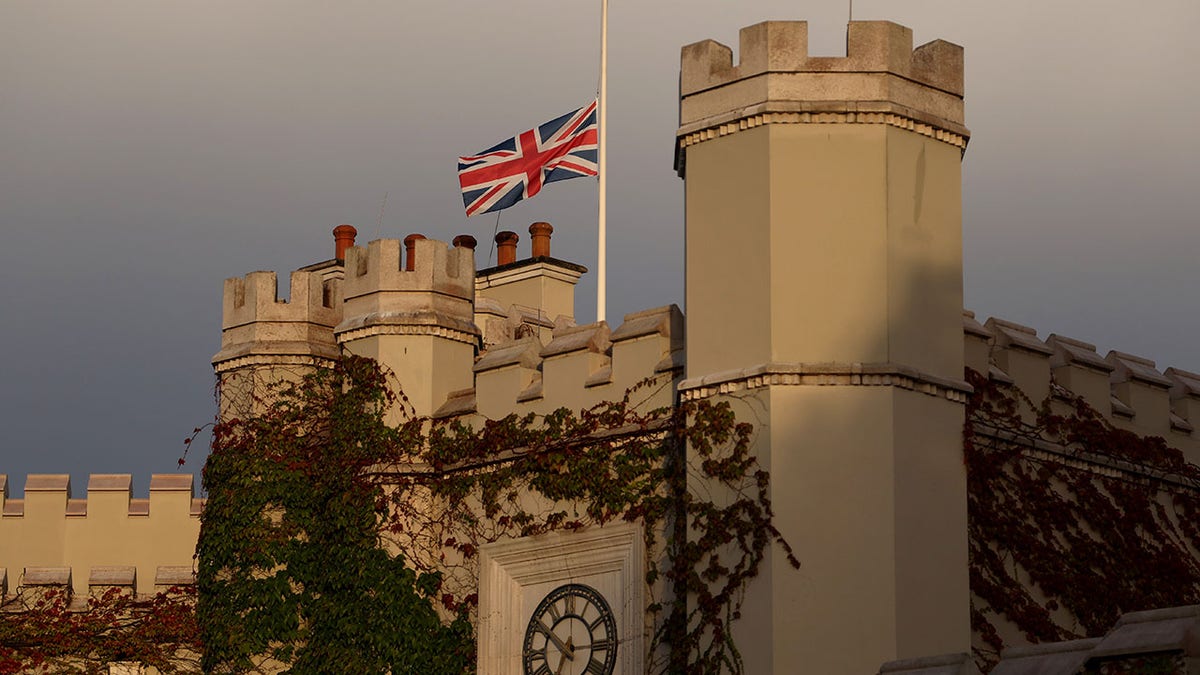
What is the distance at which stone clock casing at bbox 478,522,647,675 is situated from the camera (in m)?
19.7

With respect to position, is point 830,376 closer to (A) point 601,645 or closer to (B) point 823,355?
(B) point 823,355

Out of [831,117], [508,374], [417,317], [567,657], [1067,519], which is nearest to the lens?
[831,117]

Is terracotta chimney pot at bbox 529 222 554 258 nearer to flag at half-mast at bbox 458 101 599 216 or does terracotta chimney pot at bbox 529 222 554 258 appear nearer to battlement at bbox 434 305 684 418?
flag at half-mast at bbox 458 101 599 216

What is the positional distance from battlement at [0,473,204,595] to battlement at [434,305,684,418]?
3.91 metres

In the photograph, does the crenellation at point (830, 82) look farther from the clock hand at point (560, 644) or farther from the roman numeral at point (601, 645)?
the clock hand at point (560, 644)

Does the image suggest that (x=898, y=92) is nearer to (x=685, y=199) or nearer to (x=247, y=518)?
(x=685, y=199)

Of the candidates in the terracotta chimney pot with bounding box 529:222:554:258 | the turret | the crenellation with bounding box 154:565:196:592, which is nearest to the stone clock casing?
the crenellation with bounding box 154:565:196:592

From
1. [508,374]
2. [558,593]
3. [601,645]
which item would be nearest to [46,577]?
[508,374]

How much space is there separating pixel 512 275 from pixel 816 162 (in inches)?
476

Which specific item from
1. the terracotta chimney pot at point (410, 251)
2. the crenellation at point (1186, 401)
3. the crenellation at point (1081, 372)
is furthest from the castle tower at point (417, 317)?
the crenellation at point (1186, 401)

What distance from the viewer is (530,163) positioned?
2578 cm

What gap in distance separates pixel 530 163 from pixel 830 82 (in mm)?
7339

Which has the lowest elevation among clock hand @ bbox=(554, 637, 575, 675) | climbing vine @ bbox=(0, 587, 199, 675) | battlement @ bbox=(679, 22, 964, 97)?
clock hand @ bbox=(554, 637, 575, 675)

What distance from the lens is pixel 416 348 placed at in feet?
72.6
